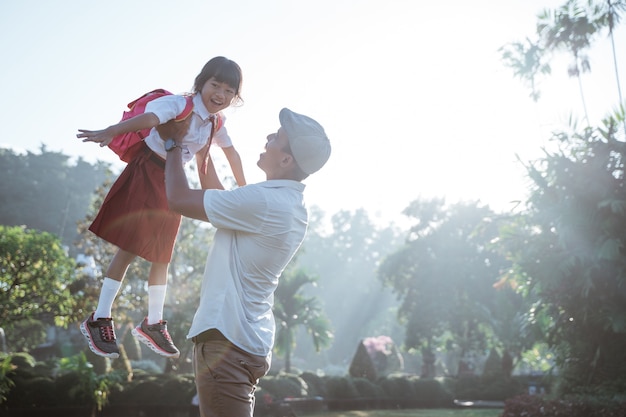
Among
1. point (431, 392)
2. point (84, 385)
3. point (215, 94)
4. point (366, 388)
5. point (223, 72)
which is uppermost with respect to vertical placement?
point (223, 72)

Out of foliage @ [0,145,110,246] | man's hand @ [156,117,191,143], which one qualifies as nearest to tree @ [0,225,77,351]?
man's hand @ [156,117,191,143]

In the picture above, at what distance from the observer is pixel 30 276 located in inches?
615

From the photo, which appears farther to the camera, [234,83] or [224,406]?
[234,83]

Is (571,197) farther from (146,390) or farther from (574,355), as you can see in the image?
(146,390)

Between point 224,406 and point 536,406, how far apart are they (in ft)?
39.6

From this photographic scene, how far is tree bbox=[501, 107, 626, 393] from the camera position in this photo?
41.8 ft

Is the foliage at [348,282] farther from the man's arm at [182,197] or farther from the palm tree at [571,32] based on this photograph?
the man's arm at [182,197]

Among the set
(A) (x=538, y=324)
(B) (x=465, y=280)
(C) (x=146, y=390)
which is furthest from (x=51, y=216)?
(A) (x=538, y=324)

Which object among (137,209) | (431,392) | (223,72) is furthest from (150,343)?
(431,392)

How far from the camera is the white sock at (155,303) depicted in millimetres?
3365

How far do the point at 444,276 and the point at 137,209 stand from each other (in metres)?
33.2

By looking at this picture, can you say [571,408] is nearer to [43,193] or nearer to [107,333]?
[107,333]

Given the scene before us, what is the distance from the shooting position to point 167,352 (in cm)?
323

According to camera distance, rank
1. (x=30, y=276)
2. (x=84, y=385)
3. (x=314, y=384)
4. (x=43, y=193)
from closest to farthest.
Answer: (x=84, y=385) < (x=30, y=276) < (x=314, y=384) < (x=43, y=193)
